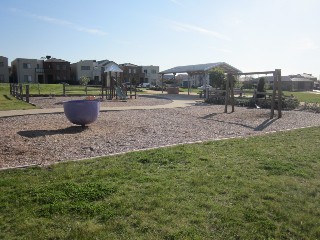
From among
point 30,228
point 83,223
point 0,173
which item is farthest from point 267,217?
point 0,173

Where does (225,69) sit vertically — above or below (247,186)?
above

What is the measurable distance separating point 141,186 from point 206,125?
24.4 feet

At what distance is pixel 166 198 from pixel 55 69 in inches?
2887

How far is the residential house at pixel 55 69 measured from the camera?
71875mm

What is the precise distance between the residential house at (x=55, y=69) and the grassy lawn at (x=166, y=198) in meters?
70.9

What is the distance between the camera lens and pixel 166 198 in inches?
166

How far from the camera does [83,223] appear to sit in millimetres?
3494

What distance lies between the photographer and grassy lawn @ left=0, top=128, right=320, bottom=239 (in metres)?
3.40

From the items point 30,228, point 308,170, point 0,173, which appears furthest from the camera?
point 308,170

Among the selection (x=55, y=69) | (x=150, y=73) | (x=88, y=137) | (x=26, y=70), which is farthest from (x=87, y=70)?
(x=88, y=137)

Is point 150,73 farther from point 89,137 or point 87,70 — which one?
point 89,137

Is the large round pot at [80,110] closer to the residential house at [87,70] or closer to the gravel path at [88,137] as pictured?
the gravel path at [88,137]

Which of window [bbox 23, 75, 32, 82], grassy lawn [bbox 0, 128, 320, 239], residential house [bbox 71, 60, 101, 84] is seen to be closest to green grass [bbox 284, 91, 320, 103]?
grassy lawn [bbox 0, 128, 320, 239]

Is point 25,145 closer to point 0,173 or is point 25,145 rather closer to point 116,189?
point 0,173
